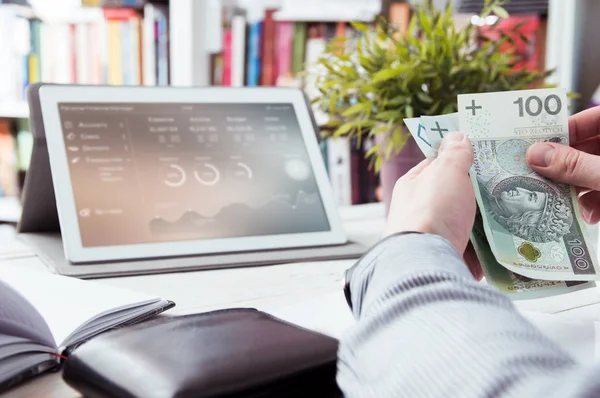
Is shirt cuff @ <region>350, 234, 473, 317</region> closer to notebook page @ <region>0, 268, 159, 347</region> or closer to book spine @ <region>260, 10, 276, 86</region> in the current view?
notebook page @ <region>0, 268, 159, 347</region>

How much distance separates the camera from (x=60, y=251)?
1.08 meters

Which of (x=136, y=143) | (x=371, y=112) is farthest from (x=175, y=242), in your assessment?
(x=371, y=112)

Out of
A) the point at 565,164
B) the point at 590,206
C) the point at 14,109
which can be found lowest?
the point at 14,109

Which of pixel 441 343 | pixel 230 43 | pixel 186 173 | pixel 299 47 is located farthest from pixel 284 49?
pixel 441 343

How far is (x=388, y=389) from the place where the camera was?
0.47 m

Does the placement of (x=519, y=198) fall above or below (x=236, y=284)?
above

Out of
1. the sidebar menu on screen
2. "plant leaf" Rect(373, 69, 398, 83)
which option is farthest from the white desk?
"plant leaf" Rect(373, 69, 398, 83)

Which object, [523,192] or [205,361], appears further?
[523,192]

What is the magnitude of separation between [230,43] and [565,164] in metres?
1.59

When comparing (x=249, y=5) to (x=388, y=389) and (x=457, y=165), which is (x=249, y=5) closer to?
(x=457, y=165)

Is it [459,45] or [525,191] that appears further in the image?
[459,45]

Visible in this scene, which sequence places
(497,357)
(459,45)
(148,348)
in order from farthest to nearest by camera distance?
(459,45) → (148,348) → (497,357)

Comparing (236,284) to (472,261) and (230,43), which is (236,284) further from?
(230,43)

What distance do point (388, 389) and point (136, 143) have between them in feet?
2.52
